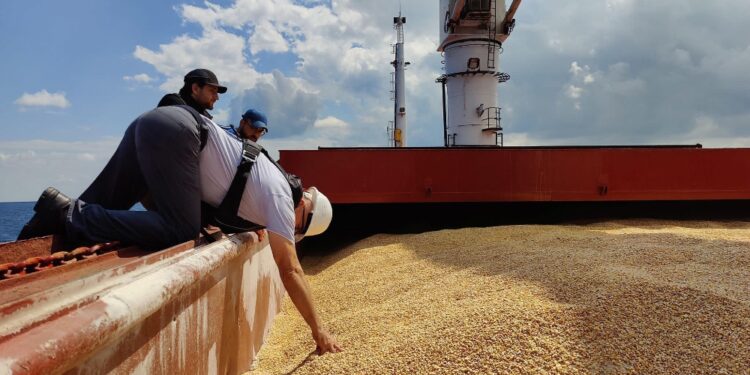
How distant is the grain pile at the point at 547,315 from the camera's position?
198cm

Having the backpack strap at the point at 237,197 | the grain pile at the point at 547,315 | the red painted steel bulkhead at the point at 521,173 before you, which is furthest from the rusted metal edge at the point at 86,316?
the red painted steel bulkhead at the point at 521,173

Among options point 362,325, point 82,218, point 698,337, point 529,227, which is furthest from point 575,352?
point 529,227

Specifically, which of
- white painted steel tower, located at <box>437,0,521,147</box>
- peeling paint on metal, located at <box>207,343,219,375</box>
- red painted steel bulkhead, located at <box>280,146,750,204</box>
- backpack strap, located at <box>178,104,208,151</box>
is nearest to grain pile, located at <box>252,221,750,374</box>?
peeling paint on metal, located at <box>207,343,219,375</box>

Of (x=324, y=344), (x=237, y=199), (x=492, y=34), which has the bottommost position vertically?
(x=324, y=344)

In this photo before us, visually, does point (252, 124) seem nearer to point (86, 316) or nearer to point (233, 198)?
point (233, 198)

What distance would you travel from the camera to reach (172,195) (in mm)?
2066

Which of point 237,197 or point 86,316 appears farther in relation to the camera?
point 237,197

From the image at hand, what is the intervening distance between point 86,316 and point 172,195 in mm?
1083

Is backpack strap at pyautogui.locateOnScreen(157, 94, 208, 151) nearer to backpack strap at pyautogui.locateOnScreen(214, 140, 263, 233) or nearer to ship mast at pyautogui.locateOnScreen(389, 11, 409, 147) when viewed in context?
backpack strap at pyautogui.locateOnScreen(214, 140, 263, 233)

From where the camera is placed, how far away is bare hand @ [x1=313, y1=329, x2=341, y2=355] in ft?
7.92

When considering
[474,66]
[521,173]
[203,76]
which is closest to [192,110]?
[203,76]

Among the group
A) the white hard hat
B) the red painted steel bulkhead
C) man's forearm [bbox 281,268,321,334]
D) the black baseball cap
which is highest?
the black baseball cap

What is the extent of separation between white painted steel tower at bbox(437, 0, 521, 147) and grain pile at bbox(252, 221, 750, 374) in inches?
320

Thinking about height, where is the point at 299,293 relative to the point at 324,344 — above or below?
above
